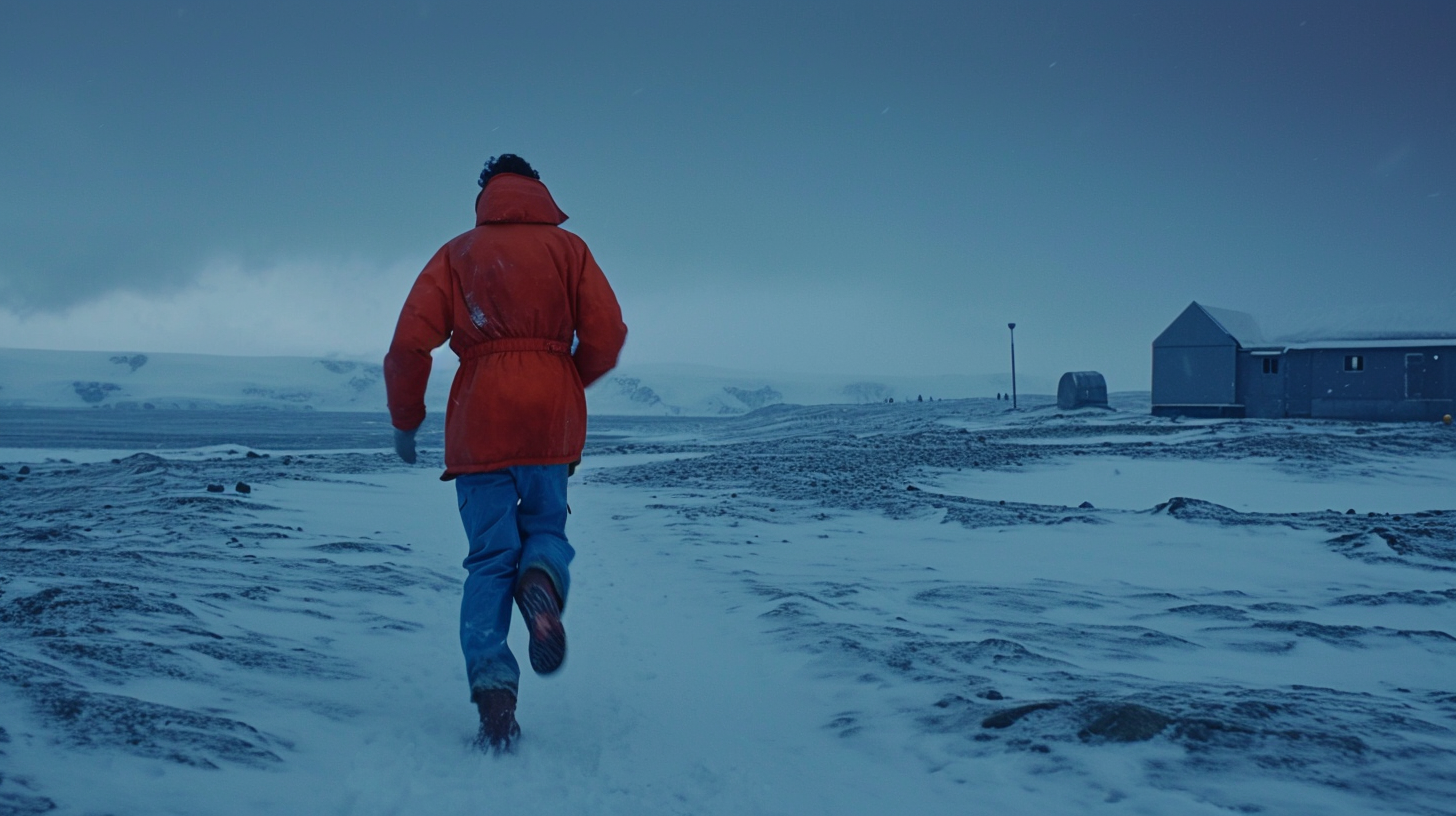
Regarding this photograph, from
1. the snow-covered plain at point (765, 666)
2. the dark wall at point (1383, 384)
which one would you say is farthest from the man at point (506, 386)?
the dark wall at point (1383, 384)

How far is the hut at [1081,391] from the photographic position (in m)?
37.3

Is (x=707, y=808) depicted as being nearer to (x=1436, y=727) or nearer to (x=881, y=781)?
(x=881, y=781)

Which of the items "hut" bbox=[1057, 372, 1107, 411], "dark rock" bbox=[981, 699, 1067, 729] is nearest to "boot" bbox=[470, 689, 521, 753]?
"dark rock" bbox=[981, 699, 1067, 729]

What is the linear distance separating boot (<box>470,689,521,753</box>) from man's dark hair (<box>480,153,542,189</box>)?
71.9 inches

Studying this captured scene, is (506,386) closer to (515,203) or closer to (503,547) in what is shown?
(503,547)

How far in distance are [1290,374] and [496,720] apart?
114 ft

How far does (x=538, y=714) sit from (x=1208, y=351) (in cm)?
3404

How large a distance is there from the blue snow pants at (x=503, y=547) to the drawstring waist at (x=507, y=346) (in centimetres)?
41

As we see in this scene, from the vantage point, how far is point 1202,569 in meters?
6.25

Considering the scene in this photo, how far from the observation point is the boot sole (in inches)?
112

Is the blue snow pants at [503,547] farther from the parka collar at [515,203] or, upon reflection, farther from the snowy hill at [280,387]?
the snowy hill at [280,387]

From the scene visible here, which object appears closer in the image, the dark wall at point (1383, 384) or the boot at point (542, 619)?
the boot at point (542, 619)

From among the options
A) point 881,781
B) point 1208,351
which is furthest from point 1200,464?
point 1208,351

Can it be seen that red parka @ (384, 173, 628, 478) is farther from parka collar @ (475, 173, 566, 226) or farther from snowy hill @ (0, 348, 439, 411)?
snowy hill @ (0, 348, 439, 411)
